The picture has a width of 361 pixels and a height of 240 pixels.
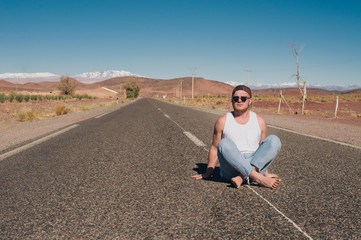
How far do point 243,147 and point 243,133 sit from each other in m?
0.19

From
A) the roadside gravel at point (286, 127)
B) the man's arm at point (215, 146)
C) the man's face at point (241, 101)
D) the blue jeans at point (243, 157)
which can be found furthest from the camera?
the roadside gravel at point (286, 127)

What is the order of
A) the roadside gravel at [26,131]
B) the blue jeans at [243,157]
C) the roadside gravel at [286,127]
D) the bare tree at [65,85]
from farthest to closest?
the bare tree at [65,85] < the roadside gravel at [286,127] < the roadside gravel at [26,131] < the blue jeans at [243,157]

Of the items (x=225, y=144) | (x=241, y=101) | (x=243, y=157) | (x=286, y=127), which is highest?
(x=241, y=101)

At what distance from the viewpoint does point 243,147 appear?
363cm

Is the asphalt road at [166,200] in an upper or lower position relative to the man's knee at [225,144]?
lower

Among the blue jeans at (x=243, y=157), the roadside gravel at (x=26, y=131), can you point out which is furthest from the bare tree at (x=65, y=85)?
the blue jeans at (x=243, y=157)

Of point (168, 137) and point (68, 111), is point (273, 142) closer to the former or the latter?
point (168, 137)

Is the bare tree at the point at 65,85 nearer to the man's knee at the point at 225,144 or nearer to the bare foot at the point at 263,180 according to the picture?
the man's knee at the point at 225,144

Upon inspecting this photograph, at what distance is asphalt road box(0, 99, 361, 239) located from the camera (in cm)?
246

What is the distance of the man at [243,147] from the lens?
11.1 feet

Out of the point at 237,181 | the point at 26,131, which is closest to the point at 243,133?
the point at 237,181

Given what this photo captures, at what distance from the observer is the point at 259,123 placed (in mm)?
3682

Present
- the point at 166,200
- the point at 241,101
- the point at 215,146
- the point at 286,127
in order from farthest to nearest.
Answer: the point at 286,127, the point at 215,146, the point at 241,101, the point at 166,200

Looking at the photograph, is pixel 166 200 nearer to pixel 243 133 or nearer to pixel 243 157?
pixel 243 157
